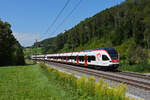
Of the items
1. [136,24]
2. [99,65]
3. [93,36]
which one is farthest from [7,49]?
[93,36]

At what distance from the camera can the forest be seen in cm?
4672

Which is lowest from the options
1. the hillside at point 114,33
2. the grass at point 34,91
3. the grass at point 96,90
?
the grass at point 34,91

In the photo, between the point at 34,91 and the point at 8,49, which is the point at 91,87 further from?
the point at 8,49

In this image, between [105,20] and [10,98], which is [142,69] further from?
[105,20]

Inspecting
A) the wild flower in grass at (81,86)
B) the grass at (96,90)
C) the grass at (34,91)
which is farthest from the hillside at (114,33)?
the grass at (96,90)

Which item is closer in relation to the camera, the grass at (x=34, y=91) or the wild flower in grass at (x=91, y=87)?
the wild flower in grass at (x=91, y=87)

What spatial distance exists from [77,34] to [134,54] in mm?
110711

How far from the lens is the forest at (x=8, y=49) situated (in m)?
46.7

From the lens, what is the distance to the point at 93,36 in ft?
403

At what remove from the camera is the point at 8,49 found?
48.7m

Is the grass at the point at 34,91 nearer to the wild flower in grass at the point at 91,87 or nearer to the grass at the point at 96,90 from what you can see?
the grass at the point at 96,90

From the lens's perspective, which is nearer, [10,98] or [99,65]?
[10,98]

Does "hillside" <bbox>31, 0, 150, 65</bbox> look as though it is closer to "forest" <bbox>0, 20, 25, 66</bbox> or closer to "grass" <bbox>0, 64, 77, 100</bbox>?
"forest" <bbox>0, 20, 25, 66</bbox>

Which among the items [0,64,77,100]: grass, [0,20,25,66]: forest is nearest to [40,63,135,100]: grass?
[0,64,77,100]: grass
